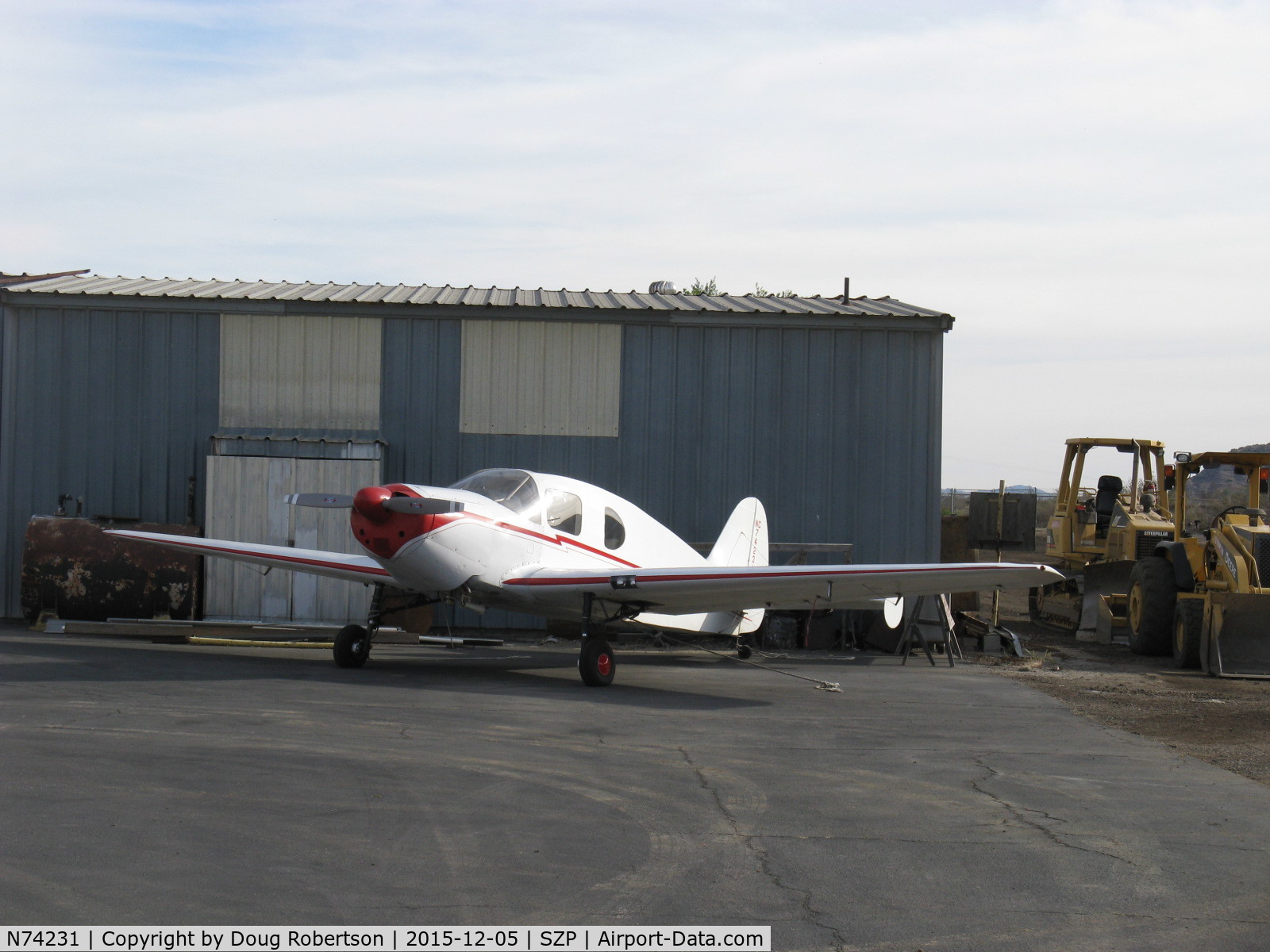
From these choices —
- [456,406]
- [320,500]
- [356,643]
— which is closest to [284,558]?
[356,643]

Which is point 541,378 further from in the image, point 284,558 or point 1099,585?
point 1099,585

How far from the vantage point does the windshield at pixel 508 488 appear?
1202 centimetres

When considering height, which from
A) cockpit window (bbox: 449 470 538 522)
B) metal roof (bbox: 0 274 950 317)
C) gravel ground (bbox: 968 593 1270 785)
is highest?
metal roof (bbox: 0 274 950 317)

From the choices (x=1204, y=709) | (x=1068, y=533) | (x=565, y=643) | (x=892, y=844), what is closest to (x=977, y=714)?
(x=1204, y=709)

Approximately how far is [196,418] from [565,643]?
6.55 m

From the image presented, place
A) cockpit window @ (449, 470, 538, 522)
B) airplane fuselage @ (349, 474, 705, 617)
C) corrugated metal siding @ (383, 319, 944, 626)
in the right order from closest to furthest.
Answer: airplane fuselage @ (349, 474, 705, 617), cockpit window @ (449, 470, 538, 522), corrugated metal siding @ (383, 319, 944, 626)

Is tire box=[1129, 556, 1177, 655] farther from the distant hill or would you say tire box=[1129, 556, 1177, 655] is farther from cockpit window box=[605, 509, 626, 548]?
cockpit window box=[605, 509, 626, 548]

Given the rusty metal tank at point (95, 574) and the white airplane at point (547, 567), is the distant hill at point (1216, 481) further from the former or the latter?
the rusty metal tank at point (95, 574)

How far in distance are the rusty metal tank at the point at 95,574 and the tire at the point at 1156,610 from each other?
13438 mm

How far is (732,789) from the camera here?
22.5 ft

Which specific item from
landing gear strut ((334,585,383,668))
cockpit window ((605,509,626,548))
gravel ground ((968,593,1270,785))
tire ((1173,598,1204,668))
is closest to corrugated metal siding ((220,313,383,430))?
landing gear strut ((334,585,383,668))

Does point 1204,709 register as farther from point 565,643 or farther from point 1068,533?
point 1068,533

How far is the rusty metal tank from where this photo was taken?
50.3 feet

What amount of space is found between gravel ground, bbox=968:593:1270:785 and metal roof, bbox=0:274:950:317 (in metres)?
5.67
